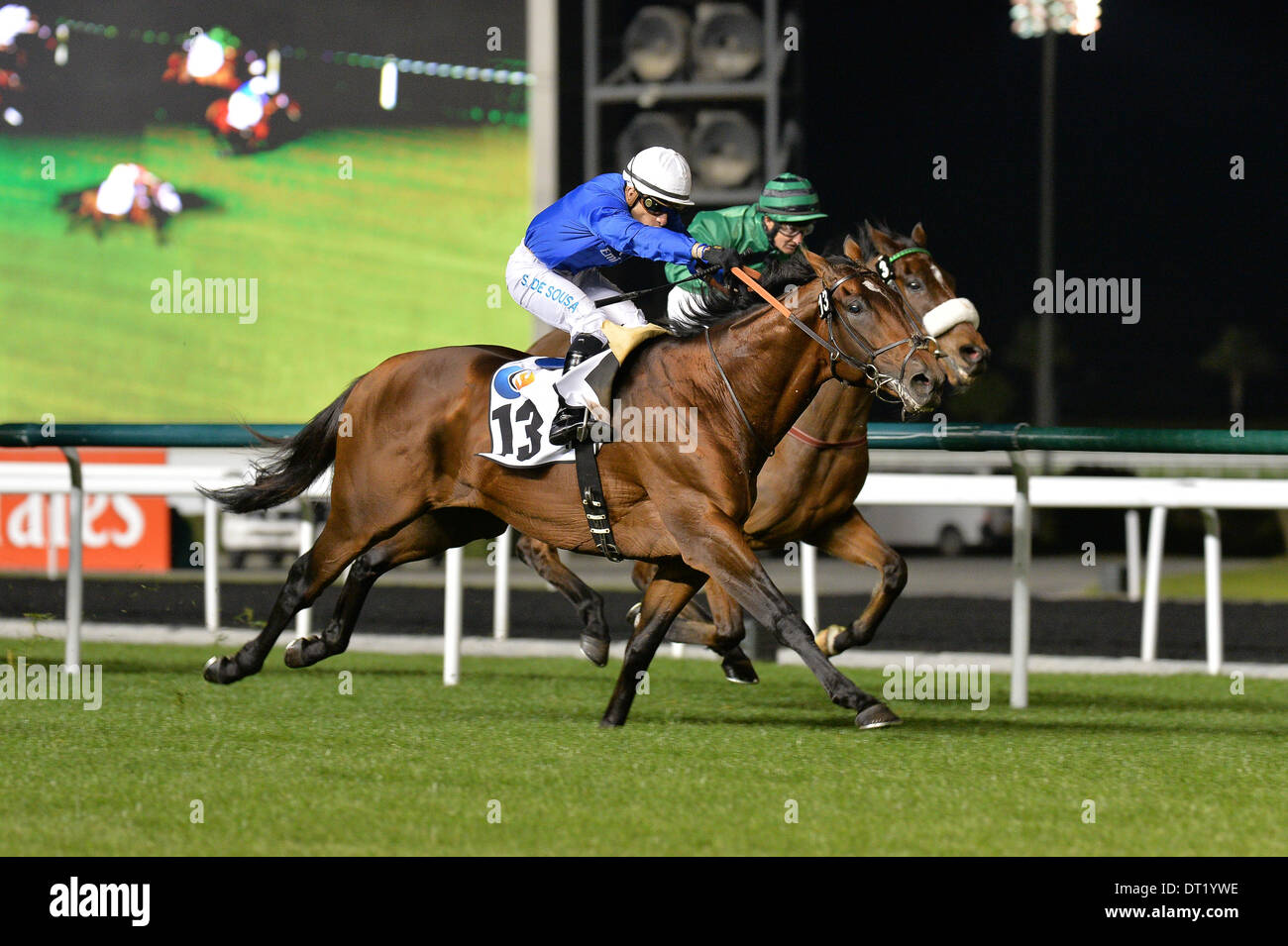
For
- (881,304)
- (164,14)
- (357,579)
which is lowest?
(357,579)

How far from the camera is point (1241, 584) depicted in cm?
1398

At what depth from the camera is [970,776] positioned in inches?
156

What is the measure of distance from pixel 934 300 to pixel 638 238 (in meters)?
0.83

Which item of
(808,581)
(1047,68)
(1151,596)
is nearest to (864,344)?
(808,581)

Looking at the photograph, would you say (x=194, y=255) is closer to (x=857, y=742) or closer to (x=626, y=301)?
(x=626, y=301)

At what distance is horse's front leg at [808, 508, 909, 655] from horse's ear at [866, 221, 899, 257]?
0.90 meters

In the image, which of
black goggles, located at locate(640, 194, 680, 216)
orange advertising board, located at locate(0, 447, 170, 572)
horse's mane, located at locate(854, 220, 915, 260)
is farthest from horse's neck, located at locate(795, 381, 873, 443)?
orange advertising board, located at locate(0, 447, 170, 572)

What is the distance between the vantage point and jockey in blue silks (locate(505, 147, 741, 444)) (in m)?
4.53

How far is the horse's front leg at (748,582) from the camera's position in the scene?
434 centimetres

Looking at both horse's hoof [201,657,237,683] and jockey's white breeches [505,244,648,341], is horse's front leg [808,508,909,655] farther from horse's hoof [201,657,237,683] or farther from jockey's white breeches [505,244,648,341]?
horse's hoof [201,657,237,683]

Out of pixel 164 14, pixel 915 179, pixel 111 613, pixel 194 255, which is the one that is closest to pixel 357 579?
pixel 111 613

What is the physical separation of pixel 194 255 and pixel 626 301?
7443mm

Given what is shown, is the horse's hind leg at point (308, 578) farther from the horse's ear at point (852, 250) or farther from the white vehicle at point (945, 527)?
the white vehicle at point (945, 527)

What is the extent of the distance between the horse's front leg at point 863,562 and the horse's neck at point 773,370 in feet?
3.05
